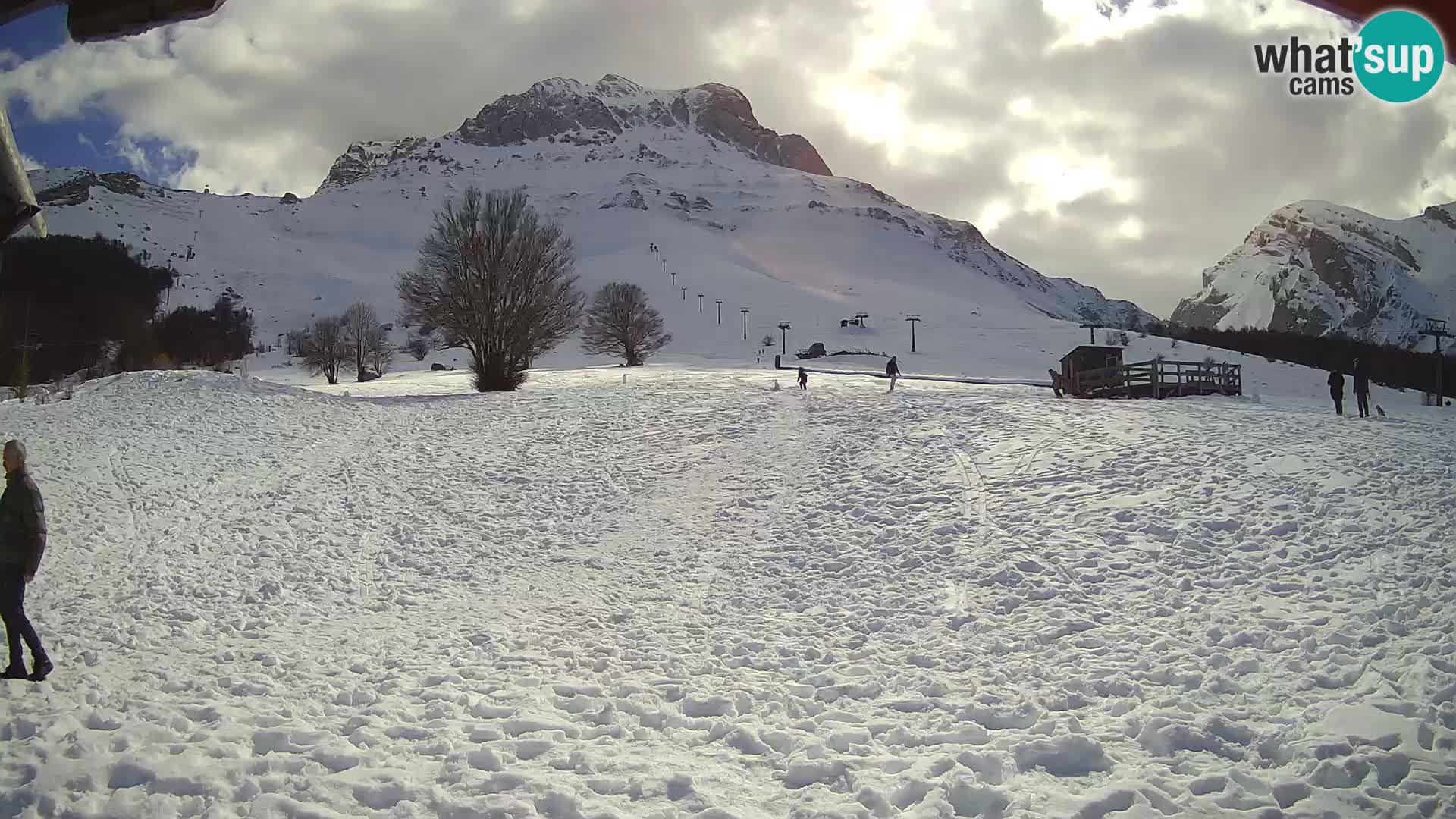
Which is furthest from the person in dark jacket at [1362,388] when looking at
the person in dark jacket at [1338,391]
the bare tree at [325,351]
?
the bare tree at [325,351]

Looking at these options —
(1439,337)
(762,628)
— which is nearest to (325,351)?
(762,628)

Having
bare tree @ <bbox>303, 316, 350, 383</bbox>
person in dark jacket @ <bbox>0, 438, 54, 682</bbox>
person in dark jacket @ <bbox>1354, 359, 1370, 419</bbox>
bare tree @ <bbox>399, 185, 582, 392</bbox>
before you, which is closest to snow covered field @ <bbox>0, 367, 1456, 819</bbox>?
person in dark jacket @ <bbox>0, 438, 54, 682</bbox>

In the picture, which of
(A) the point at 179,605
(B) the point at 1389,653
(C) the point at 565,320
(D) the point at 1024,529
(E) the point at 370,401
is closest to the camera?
(B) the point at 1389,653

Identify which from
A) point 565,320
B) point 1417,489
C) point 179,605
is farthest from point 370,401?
point 1417,489

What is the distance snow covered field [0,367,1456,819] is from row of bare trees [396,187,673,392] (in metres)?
17.0

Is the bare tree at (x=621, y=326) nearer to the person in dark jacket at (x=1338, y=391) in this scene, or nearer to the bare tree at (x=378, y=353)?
the bare tree at (x=378, y=353)

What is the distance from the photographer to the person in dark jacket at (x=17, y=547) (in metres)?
7.20

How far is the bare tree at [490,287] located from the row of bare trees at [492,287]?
35mm

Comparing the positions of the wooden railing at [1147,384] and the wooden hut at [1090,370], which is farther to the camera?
the wooden hut at [1090,370]

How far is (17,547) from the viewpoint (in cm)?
724

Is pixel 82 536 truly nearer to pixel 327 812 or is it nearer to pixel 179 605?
pixel 179 605

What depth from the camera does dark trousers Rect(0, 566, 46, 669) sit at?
720cm

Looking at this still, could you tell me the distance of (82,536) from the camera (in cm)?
1341

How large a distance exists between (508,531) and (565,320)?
2834 cm
